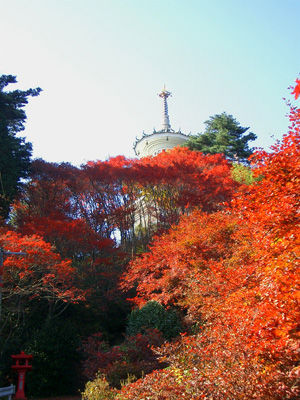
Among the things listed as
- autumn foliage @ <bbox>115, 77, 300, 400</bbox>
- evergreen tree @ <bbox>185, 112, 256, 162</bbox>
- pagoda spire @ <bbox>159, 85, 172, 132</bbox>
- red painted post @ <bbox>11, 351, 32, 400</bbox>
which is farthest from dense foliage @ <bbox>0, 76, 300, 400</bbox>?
pagoda spire @ <bbox>159, 85, 172, 132</bbox>

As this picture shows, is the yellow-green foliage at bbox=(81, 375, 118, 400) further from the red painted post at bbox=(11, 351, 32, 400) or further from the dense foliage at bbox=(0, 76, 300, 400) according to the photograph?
the red painted post at bbox=(11, 351, 32, 400)

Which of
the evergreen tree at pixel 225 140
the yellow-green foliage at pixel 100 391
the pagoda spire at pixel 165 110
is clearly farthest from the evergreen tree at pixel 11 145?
the pagoda spire at pixel 165 110

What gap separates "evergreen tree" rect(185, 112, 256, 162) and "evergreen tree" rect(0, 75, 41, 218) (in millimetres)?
14456

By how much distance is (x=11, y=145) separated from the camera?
1925cm

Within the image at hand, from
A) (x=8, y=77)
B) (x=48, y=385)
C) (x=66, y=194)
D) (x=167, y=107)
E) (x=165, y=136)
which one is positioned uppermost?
(x=167, y=107)

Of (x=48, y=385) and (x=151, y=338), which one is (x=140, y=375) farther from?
(x=48, y=385)

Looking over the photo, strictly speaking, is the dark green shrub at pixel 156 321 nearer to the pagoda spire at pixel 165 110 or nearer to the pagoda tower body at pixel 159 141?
the pagoda tower body at pixel 159 141

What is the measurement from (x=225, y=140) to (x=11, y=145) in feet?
57.9

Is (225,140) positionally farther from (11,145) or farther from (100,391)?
(100,391)

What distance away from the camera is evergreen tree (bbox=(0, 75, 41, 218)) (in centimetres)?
1839

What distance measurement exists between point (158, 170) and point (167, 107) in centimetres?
2506

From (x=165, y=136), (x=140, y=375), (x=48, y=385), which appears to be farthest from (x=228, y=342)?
(x=165, y=136)

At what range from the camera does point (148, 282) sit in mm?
15805

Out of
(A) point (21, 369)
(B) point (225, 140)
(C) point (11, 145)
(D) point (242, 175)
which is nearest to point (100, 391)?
(A) point (21, 369)
